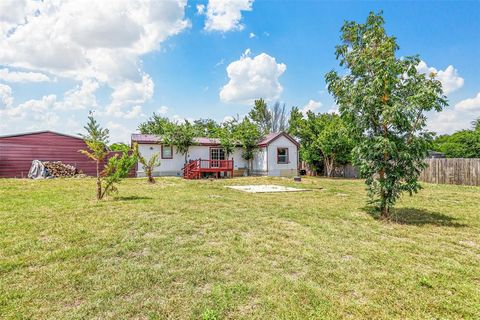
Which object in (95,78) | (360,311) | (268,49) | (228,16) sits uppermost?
(268,49)

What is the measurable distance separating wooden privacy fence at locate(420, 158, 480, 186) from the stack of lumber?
65.0 feet

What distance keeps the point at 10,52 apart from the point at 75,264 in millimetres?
12374

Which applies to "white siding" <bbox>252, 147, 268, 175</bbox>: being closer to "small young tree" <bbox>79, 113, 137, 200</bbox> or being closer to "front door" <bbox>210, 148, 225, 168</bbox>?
"front door" <bbox>210, 148, 225, 168</bbox>

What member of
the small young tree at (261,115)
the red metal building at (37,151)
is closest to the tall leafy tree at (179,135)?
the red metal building at (37,151)

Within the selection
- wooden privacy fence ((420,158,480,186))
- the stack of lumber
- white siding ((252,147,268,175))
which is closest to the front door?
white siding ((252,147,268,175))

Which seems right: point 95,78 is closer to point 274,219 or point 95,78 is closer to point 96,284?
point 274,219

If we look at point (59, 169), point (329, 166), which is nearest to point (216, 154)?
point (329, 166)

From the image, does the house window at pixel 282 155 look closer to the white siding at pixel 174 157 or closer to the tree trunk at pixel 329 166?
the white siding at pixel 174 157

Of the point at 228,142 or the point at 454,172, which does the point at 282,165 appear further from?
the point at 454,172

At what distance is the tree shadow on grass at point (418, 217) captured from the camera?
5.67m

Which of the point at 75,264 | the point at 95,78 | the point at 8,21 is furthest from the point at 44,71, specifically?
the point at 75,264

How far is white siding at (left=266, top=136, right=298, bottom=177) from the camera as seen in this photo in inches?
750

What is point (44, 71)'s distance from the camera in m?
13.8

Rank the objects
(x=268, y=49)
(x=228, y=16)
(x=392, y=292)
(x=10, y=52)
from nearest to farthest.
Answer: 1. (x=392, y=292)
2. (x=10, y=52)
3. (x=228, y=16)
4. (x=268, y=49)
